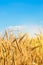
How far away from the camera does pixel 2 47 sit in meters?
3.19

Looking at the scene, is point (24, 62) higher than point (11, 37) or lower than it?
lower

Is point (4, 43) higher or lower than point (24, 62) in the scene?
higher

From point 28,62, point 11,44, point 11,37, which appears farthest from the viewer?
point 11,37

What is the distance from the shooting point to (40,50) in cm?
318

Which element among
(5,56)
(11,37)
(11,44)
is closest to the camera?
(5,56)

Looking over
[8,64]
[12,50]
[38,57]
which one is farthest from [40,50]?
[8,64]

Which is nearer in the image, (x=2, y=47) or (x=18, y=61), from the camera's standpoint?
(x=18, y=61)

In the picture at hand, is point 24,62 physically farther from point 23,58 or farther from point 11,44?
point 11,44

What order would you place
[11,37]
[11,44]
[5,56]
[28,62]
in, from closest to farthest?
[28,62], [5,56], [11,44], [11,37]

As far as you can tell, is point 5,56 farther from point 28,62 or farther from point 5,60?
point 28,62

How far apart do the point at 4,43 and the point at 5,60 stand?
43cm

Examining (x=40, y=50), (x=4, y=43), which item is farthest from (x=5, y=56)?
(x=40, y=50)

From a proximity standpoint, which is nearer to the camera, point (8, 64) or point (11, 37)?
point (8, 64)

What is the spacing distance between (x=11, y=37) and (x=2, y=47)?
0.36 metres
